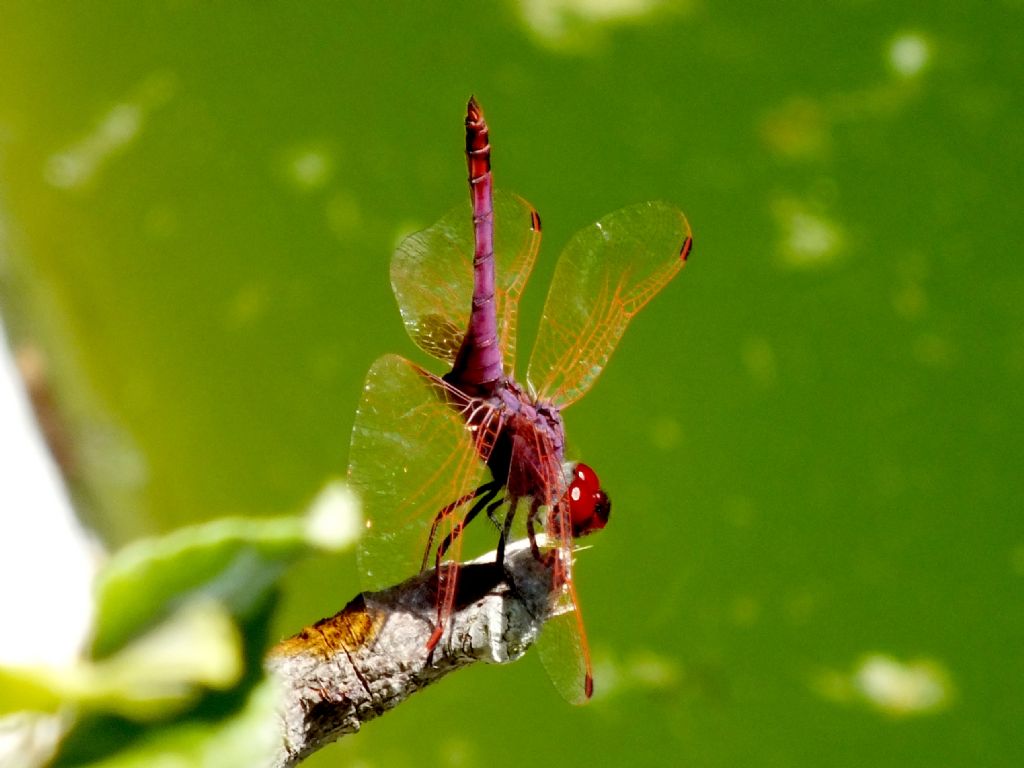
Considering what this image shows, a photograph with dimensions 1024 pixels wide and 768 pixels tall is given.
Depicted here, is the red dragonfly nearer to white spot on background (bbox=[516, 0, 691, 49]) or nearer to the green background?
the green background

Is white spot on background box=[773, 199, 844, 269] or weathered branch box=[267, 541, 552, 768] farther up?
white spot on background box=[773, 199, 844, 269]

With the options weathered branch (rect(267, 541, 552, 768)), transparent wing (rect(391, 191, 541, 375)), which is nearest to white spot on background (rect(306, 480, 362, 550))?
weathered branch (rect(267, 541, 552, 768))

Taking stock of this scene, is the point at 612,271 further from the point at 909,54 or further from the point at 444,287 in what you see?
the point at 909,54

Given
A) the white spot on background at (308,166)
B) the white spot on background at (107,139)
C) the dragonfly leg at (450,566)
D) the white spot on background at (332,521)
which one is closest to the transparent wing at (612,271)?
the dragonfly leg at (450,566)

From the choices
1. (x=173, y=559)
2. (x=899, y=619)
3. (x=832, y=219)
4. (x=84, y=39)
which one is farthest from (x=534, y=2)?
(x=173, y=559)

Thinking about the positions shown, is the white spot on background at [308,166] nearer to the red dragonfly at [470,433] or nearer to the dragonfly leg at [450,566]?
the red dragonfly at [470,433]

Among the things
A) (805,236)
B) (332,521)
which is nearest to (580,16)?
(805,236)

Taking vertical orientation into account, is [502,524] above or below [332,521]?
above
